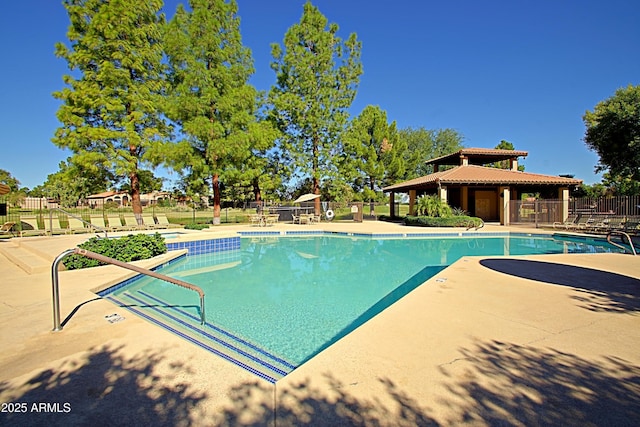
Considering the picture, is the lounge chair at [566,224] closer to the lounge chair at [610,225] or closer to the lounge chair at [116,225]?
the lounge chair at [610,225]

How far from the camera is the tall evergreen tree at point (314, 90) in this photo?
22172mm

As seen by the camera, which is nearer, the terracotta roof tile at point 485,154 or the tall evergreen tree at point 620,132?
the tall evergreen tree at point 620,132

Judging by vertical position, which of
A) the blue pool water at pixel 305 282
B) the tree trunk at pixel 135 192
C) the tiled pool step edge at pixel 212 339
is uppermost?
the tree trunk at pixel 135 192

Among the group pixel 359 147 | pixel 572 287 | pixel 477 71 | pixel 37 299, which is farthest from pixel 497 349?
pixel 477 71

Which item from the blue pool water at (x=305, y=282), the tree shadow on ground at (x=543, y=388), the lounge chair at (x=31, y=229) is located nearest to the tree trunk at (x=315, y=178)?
the blue pool water at (x=305, y=282)

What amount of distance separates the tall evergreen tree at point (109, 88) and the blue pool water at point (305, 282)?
8.79 meters

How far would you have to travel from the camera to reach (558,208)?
18250mm

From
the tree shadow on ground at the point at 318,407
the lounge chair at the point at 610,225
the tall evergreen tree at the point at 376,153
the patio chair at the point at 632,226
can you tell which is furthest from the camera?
the tall evergreen tree at the point at 376,153

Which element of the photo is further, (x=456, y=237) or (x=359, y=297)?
(x=456, y=237)

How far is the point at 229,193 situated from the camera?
27.1m

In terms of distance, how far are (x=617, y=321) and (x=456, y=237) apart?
11024 mm

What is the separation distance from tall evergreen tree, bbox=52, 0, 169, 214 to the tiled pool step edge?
13.4 metres

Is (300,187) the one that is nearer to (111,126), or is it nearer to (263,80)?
(263,80)

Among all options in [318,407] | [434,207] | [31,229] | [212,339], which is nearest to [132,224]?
[31,229]
